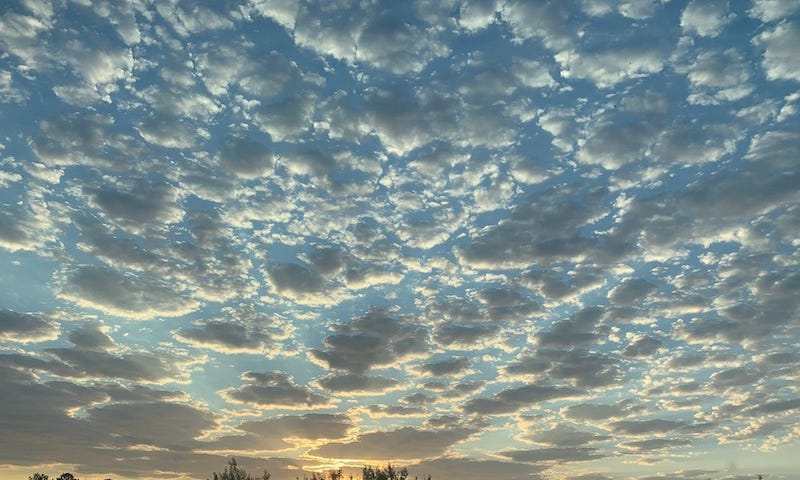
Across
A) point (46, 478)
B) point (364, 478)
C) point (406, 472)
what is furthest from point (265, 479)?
point (46, 478)

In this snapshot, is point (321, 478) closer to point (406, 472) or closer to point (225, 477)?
point (225, 477)

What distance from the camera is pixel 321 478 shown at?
91000mm

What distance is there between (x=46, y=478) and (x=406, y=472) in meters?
112

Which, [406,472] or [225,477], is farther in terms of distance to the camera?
[225,477]

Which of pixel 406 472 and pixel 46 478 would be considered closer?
pixel 406 472

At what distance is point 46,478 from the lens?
130250 millimetres

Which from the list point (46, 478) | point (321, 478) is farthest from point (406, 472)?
point (46, 478)

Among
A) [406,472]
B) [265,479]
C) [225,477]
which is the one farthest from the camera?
[265,479]

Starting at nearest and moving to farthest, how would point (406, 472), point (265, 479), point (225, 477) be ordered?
point (406, 472), point (225, 477), point (265, 479)

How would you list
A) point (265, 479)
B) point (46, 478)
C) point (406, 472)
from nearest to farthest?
1. point (406, 472)
2. point (265, 479)
3. point (46, 478)

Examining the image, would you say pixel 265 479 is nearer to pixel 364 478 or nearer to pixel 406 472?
pixel 364 478

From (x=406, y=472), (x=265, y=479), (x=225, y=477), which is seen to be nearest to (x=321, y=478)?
(x=265, y=479)

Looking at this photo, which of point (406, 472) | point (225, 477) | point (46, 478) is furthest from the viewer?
point (46, 478)

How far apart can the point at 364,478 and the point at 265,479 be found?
77.9 ft
